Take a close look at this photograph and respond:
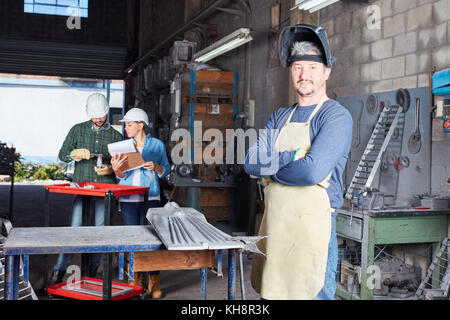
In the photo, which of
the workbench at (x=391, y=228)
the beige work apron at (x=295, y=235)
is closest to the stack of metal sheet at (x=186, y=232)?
the beige work apron at (x=295, y=235)

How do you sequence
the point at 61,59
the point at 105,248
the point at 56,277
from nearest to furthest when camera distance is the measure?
the point at 105,248
the point at 56,277
the point at 61,59

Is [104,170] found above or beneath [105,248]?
above

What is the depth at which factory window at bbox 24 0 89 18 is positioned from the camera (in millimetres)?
15023

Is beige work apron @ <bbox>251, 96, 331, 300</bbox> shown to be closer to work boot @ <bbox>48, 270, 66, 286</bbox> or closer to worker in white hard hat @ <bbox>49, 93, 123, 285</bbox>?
worker in white hard hat @ <bbox>49, 93, 123, 285</bbox>

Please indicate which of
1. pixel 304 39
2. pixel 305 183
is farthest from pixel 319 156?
pixel 304 39

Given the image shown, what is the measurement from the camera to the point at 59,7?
51.1 ft

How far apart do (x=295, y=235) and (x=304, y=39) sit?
960 millimetres

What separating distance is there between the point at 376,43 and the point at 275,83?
230 centimetres

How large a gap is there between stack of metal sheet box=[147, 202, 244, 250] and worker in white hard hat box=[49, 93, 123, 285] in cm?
150

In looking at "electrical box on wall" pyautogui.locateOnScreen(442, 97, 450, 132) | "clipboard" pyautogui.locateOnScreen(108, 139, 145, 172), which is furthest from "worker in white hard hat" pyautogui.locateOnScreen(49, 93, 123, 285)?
"electrical box on wall" pyautogui.locateOnScreen(442, 97, 450, 132)

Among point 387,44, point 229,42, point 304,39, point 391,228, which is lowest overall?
point 391,228

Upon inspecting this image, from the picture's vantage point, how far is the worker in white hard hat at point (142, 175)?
435 cm

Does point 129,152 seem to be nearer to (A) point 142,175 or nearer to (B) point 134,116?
(A) point 142,175

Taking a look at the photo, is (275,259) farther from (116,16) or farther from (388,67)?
(116,16)
